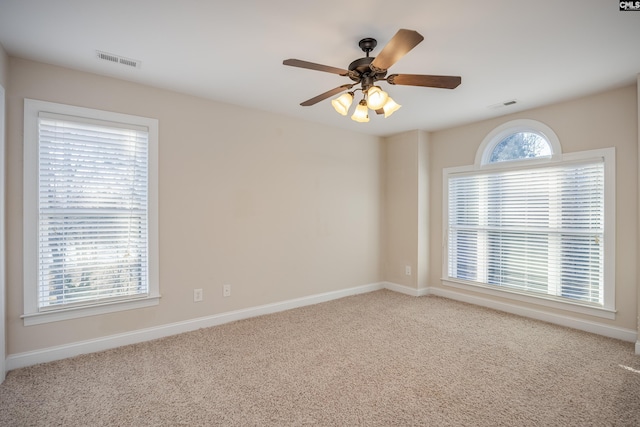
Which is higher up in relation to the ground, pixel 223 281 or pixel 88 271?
pixel 88 271

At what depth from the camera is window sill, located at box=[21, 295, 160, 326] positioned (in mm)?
2453

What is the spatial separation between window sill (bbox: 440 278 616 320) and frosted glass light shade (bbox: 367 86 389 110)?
122 inches

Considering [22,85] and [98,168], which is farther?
A: [98,168]

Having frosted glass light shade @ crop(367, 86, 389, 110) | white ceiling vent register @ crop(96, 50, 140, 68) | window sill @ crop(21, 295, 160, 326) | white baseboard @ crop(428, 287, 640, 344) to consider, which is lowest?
white baseboard @ crop(428, 287, 640, 344)

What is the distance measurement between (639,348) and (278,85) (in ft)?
13.1

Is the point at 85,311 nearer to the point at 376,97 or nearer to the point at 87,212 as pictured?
the point at 87,212

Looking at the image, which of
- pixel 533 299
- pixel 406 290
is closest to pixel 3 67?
pixel 406 290

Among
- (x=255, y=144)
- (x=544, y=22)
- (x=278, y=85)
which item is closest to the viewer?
(x=544, y=22)

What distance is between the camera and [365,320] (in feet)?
11.6

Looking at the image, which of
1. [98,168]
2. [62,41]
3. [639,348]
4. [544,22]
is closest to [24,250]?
[98,168]

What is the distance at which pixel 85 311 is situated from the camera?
105 inches

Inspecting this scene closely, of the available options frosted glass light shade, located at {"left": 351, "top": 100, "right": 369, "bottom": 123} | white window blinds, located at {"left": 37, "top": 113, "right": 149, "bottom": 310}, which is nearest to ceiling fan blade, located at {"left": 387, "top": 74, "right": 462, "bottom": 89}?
frosted glass light shade, located at {"left": 351, "top": 100, "right": 369, "bottom": 123}

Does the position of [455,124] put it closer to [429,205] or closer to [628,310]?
[429,205]

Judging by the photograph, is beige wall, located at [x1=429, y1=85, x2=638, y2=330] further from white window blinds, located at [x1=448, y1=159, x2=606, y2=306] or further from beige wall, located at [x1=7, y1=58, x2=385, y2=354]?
beige wall, located at [x1=7, y1=58, x2=385, y2=354]
